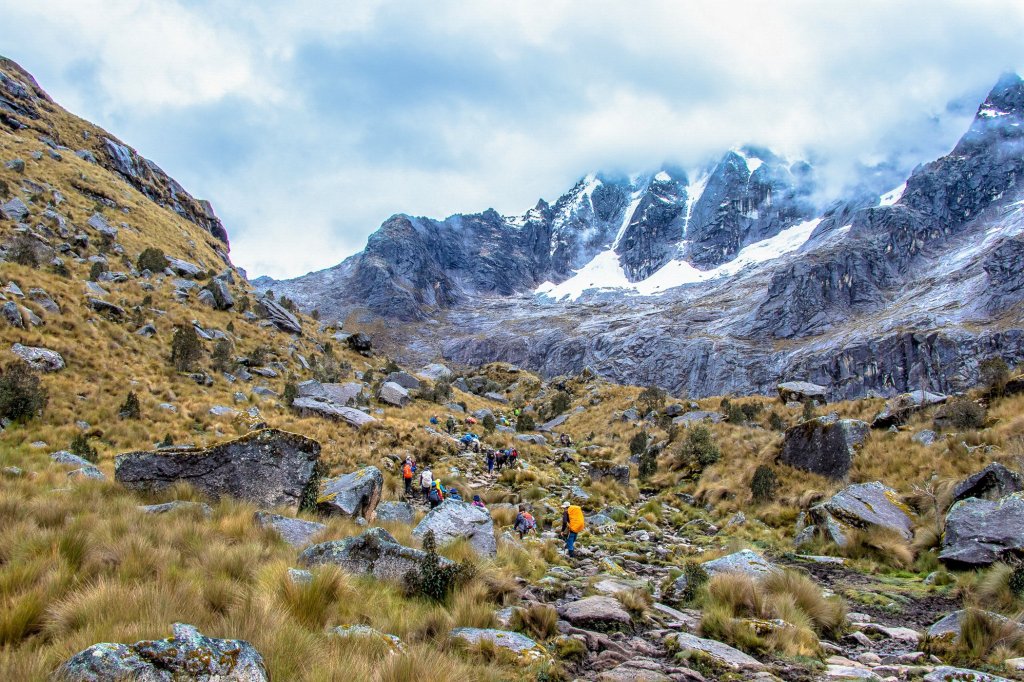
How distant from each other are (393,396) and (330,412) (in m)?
8.06

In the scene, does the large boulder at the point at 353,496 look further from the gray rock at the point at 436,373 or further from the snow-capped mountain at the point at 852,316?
the snow-capped mountain at the point at 852,316

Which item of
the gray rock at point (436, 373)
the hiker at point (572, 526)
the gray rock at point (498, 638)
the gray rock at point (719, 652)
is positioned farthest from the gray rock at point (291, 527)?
the gray rock at point (436, 373)

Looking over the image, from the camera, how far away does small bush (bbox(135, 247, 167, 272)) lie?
31.3 meters

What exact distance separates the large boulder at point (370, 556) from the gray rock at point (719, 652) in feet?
9.68

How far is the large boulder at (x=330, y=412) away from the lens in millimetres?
22375

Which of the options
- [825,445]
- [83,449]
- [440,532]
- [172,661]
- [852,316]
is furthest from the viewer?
[852,316]

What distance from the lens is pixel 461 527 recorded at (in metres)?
9.23

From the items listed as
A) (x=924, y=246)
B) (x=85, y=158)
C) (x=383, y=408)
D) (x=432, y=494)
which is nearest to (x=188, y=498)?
(x=432, y=494)

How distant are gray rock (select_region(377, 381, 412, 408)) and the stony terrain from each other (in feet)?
11.9

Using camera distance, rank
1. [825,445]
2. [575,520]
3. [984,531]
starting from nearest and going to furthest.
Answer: [984,531] < [575,520] < [825,445]

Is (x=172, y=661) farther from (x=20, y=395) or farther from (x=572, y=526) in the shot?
(x=20, y=395)

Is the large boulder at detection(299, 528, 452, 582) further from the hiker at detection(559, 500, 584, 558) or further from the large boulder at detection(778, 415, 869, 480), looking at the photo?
the large boulder at detection(778, 415, 869, 480)

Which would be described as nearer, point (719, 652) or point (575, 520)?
point (719, 652)

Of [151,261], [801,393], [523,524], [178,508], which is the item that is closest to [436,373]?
[151,261]
